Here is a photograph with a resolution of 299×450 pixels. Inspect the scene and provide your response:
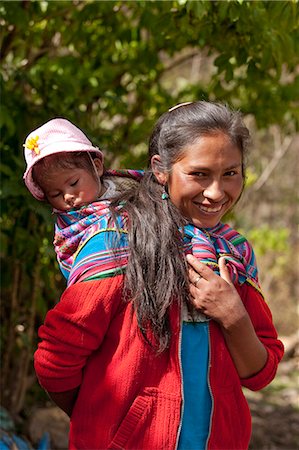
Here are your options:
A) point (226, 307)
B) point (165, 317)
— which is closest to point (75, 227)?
point (165, 317)

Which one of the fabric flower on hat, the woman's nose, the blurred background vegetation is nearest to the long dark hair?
the woman's nose

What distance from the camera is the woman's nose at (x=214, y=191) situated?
195 cm

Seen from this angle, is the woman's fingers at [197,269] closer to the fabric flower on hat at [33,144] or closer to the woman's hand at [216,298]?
the woman's hand at [216,298]

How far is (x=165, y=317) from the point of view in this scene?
6.46ft

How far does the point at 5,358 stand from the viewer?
3.89 m

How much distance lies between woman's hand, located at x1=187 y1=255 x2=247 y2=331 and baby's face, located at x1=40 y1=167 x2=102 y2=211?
37cm

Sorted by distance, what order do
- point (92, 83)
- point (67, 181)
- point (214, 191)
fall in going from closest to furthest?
1. point (214, 191)
2. point (67, 181)
3. point (92, 83)

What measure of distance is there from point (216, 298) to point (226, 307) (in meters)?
0.04

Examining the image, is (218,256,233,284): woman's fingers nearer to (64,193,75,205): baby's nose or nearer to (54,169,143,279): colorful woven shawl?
(54,169,143,279): colorful woven shawl

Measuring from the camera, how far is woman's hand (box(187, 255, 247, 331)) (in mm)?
1959

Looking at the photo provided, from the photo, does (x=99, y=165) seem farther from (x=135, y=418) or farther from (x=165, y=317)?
(x=135, y=418)

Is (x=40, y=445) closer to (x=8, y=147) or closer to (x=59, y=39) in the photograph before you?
(x=8, y=147)

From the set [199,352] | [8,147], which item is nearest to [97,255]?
[199,352]

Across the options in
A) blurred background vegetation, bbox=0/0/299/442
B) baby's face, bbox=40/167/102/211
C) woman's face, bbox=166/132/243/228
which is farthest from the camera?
Result: blurred background vegetation, bbox=0/0/299/442
